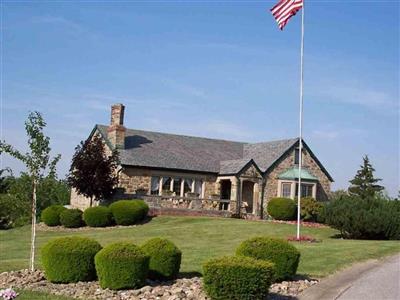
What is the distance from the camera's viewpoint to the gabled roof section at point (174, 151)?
35.9m

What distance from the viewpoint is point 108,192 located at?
33.6 metres

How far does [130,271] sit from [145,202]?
22.1 m

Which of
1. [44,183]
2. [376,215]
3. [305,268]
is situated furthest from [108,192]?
[305,268]

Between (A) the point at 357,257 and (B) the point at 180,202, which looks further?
(B) the point at 180,202

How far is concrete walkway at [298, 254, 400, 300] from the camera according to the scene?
10789mm

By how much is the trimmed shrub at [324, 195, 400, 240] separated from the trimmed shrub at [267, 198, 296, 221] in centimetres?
1153

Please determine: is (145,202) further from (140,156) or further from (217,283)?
(217,283)

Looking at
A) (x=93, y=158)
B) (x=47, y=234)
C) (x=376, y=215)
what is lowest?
(x=47, y=234)

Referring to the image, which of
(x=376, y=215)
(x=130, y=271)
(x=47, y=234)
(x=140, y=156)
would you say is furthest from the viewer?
(x=140, y=156)

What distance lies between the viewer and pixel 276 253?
1166 cm

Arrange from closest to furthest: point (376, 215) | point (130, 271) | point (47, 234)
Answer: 1. point (130, 271)
2. point (376, 215)
3. point (47, 234)

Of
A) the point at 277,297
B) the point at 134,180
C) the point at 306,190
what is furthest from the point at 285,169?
the point at 277,297

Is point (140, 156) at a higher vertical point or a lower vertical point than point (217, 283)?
higher

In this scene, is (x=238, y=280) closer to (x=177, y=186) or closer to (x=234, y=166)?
(x=177, y=186)
